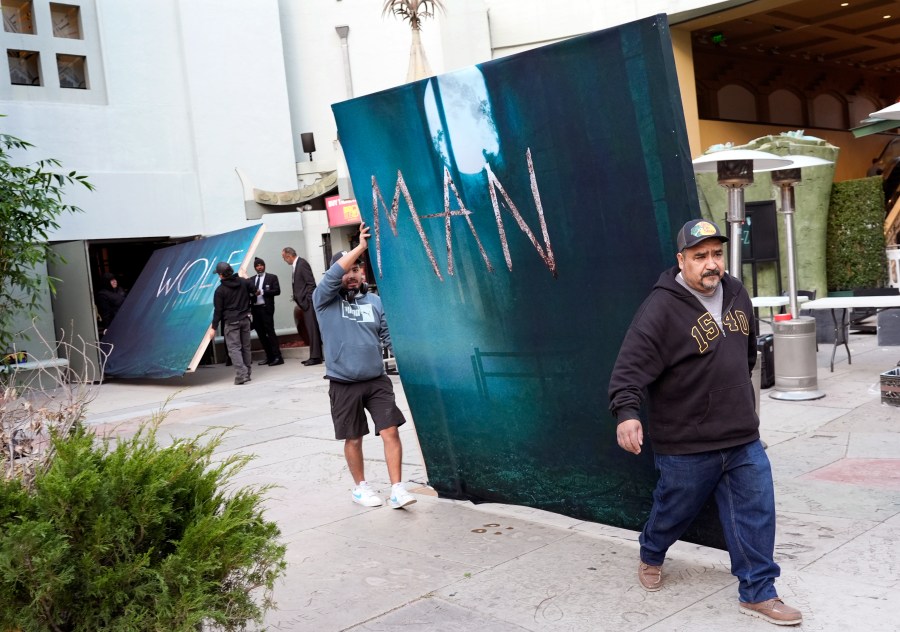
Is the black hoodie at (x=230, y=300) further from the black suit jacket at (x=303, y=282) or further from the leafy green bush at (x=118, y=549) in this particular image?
the leafy green bush at (x=118, y=549)

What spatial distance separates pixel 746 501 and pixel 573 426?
1400 millimetres

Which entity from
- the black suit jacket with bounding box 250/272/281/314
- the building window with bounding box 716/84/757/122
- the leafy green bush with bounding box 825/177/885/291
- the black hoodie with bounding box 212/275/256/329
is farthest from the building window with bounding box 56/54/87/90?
the leafy green bush with bounding box 825/177/885/291

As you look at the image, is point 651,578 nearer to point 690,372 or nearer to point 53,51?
point 690,372

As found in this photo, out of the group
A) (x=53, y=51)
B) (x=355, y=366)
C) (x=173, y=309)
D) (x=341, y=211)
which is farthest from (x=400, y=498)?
(x=53, y=51)

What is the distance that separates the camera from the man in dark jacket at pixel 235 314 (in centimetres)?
1448

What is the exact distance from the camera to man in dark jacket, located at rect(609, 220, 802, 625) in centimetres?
396

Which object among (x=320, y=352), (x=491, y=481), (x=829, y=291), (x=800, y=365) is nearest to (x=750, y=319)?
(x=491, y=481)

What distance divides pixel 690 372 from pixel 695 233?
626mm

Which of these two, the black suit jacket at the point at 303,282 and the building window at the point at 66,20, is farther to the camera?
the building window at the point at 66,20

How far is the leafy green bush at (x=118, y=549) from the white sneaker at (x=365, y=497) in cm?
315

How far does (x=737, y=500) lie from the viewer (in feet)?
13.2

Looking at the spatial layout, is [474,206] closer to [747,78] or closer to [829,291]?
[829,291]

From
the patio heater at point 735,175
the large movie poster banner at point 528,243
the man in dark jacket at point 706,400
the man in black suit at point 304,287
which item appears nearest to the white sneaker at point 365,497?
the large movie poster banner at point 528,243

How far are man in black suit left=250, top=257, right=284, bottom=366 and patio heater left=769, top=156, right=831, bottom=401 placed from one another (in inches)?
391
